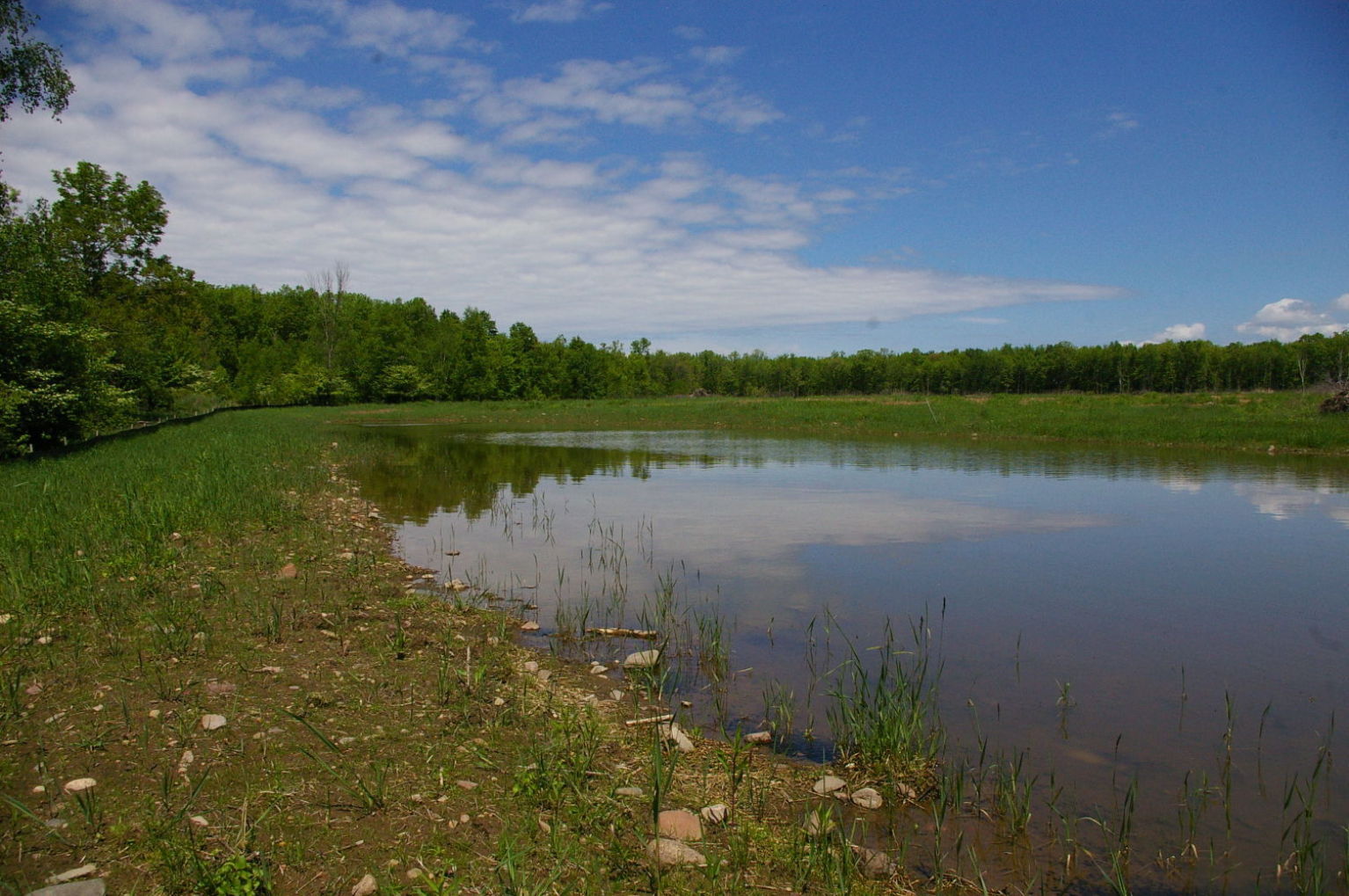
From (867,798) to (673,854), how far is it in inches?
61.3

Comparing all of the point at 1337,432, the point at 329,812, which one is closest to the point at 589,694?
the point at 329,812

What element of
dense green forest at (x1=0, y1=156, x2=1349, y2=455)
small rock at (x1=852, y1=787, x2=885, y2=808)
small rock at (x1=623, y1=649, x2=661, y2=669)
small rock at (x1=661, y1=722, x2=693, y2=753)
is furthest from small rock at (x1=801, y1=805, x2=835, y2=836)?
dense green forest at (x1=0, y1=156, x2=1349, y2=455)

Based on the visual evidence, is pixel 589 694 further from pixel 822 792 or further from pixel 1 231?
pixel 1 231

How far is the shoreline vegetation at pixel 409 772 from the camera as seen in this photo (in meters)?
3.62

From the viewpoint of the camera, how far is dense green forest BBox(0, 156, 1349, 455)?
21.3 m

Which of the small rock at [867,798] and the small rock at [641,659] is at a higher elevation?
the small rock at [641,659]

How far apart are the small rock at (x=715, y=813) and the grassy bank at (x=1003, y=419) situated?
3272 cm

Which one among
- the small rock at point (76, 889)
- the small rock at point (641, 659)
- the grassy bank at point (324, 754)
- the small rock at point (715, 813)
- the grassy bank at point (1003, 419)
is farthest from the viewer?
the grassy bank at point (1003, 419)

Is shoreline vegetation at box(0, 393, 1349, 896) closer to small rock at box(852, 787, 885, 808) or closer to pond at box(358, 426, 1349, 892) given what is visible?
small rock at box(852, 787, 885, 808)

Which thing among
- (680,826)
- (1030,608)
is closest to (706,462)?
(1030,608)

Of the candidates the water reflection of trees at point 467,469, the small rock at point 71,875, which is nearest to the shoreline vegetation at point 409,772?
the small rock at point 71,875

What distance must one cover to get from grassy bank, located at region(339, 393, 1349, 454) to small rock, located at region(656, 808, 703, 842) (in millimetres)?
32961

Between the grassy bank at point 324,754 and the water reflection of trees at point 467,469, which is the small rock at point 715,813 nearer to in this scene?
the grassy bank at point 324,754

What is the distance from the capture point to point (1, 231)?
1961cm
